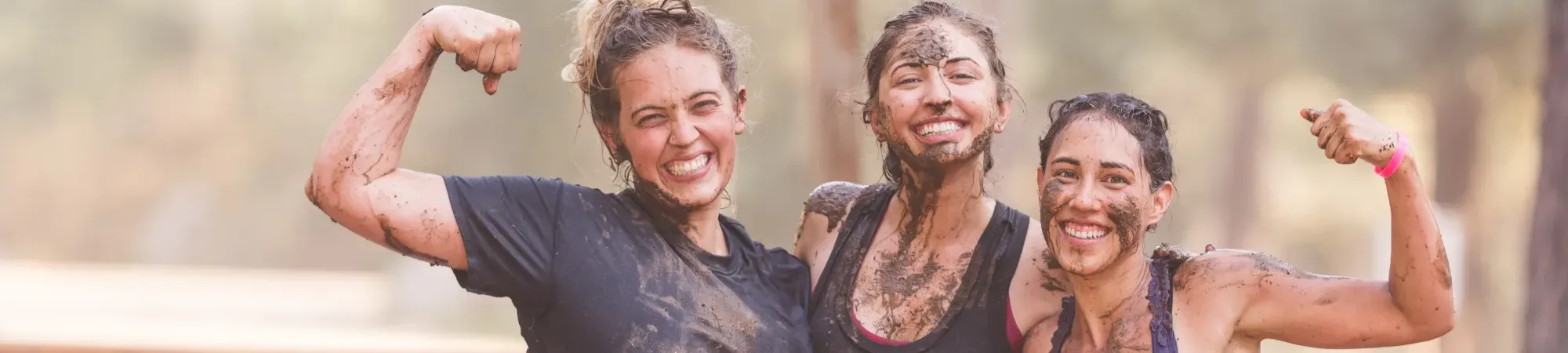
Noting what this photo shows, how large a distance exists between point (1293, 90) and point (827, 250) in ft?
45.1

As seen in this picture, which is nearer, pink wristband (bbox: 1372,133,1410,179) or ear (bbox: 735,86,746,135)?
pink wristband (bbox: 1372,133,1410,179)

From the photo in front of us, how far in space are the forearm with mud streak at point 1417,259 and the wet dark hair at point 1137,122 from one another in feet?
1.67

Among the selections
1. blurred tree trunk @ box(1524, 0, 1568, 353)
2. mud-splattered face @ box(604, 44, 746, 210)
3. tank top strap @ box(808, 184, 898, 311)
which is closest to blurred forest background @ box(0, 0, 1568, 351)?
blurred tree trunk @ box(1524, 0, 1568, 353)

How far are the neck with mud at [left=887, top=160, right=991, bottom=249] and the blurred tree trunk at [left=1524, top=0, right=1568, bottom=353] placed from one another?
3.17 meters

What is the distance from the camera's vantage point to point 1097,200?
2902 millimetres

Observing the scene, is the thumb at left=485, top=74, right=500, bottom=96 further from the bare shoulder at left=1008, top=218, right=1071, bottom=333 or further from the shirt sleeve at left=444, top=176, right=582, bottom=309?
the bare shoulder at left=1008, top=218, right=1071, bottom=333

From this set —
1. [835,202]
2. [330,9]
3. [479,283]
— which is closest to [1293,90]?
[330,9]

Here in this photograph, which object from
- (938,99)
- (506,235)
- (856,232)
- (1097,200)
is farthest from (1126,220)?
(506,235)

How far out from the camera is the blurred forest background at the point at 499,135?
44.4 feet

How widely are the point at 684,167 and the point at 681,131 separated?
9cm

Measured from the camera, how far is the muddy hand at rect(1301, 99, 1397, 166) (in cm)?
257

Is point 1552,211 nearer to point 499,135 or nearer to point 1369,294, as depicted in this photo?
point 1369,294

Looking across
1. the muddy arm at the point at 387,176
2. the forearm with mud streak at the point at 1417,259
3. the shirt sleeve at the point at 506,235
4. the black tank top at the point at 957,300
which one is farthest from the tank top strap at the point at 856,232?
the forearm with mud streak at the point at 1417,259

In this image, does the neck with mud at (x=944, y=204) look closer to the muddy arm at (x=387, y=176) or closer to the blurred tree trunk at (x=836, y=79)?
the muddy arm at (x=387, y=176)
